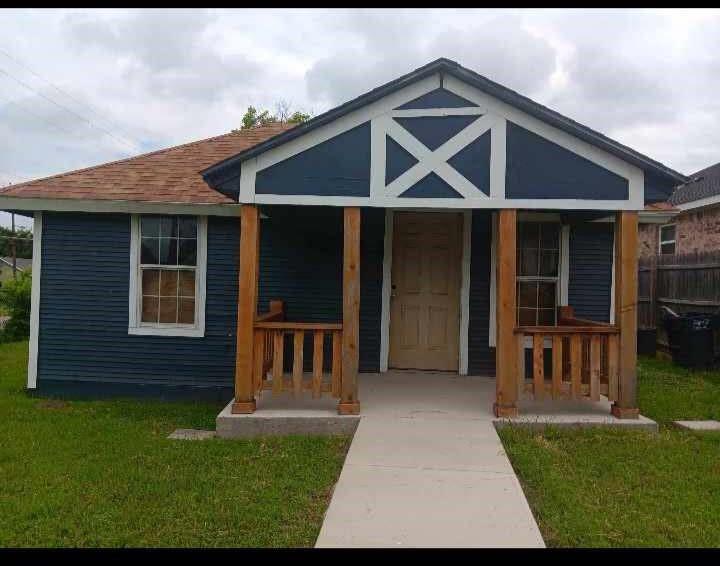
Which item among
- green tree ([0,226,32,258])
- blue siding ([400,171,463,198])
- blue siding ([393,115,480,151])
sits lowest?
blue siding ([400,171,463,198])

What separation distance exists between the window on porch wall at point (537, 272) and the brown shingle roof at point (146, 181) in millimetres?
3989

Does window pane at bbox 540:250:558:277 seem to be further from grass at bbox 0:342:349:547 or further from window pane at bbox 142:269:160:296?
window pane at bbox 142:269:160:296

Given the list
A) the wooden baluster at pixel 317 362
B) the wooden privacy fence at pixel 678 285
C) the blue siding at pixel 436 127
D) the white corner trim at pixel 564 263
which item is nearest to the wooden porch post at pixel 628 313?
the blue siding at pixel 436 127

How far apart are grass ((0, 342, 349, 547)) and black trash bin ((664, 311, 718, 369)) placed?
23.5 ft

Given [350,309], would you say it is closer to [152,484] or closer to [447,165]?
[447,165]

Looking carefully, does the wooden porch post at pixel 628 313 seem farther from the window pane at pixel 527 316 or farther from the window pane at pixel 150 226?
the window pane at pixel 150 226

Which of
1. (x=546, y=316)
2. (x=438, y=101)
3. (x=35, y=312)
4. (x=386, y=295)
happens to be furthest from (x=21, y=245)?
(x=438, y=101)

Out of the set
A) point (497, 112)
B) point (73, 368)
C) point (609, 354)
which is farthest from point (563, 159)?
point (73, 368)

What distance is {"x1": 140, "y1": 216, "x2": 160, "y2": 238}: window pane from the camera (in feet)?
25.7

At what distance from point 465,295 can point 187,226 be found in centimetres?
391

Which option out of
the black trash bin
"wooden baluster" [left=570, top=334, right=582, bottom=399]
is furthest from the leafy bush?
the black trash bin

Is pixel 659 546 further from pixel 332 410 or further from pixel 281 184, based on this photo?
pixel 281 184

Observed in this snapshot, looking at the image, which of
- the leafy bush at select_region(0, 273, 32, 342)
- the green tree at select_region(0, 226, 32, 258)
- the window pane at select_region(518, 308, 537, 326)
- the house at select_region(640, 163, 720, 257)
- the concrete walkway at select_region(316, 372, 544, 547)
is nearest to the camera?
the concrete walkway at select_region(316, 372, 544, 547)

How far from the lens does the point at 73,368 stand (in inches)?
310
